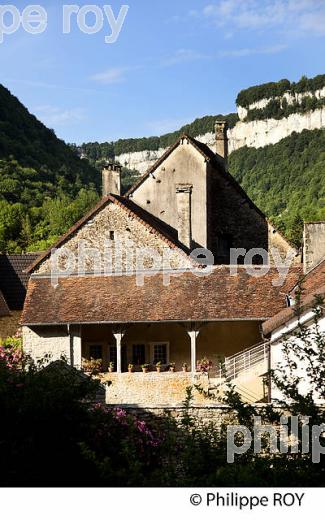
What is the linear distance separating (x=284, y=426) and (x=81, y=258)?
17012 mm

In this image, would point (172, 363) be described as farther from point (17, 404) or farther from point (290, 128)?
point (290, 128)

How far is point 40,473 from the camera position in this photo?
1488 cm

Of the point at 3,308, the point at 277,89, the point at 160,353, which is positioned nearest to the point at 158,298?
the point at 160,353

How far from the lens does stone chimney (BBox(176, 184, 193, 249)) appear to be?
32.0 meters

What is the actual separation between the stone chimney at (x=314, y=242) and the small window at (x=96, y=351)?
25.5 ft

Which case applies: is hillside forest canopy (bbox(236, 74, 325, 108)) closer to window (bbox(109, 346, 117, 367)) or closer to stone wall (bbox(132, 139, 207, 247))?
stone wall (bbox(132, 139, 207, 247))

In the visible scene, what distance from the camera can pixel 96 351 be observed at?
30.5m

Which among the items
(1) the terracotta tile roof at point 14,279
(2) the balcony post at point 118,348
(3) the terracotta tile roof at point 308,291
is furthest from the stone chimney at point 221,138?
(3) the terracotta tile roof at point 308,291

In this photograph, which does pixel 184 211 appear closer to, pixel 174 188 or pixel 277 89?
pixel 174 188

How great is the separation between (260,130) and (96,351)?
136 metres

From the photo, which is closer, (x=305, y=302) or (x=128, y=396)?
(x=305, y=302)

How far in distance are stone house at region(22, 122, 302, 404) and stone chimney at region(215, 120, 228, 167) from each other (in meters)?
10.6

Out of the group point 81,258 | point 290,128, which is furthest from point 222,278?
point 290,128

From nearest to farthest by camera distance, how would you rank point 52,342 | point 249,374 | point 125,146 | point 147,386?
point 249,374, point 147,386, point 52,342, point 125,146
